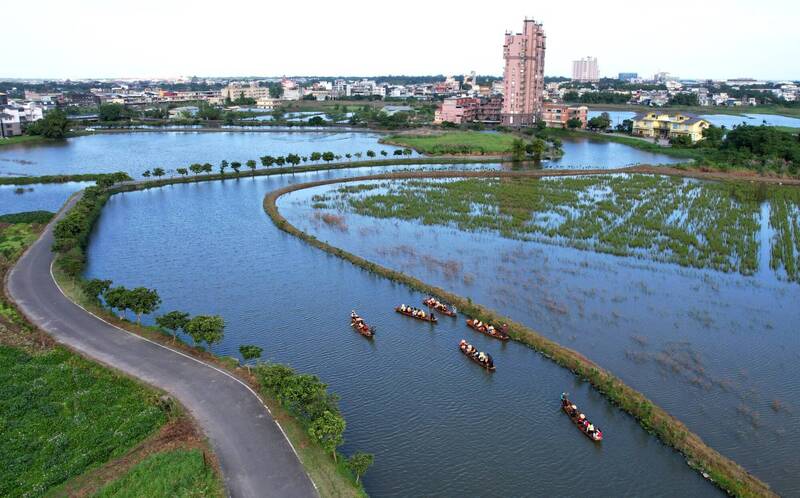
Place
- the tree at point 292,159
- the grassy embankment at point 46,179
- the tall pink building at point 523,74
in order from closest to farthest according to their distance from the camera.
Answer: the grassy embankment at point 46,179
the tree at point 292,159
the tall pink building at point 523,74

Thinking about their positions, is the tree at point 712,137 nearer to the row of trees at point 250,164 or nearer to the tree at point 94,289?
the row of trees at point 250,164

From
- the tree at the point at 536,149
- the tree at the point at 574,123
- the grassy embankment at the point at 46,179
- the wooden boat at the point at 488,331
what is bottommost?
the wooden boat at the point at 488,331

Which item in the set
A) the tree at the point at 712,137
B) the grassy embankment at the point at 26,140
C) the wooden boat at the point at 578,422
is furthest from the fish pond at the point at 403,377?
the grassy embankment at the point at 26,140

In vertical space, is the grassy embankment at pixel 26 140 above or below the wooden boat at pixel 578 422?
above

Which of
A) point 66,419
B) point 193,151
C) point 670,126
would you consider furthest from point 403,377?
point 670,126

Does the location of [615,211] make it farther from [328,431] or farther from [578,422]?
[328,431]

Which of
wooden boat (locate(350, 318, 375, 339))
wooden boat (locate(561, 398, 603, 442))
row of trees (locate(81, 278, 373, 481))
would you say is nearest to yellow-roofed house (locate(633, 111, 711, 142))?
wooden boat (locate(350, 318, 375, 339))

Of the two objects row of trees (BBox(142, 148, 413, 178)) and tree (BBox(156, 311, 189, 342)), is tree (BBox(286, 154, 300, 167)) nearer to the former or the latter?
row of trees (BBox(142, 148, 413, 178))

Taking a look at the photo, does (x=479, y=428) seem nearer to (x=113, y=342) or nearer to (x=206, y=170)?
(x=113, y=342)
